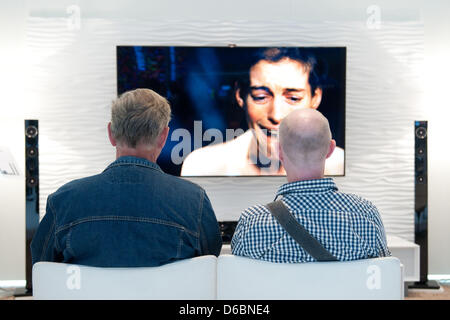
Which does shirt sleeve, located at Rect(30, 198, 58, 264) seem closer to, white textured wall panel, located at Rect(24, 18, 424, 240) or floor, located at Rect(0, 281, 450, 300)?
floor, located at Rect(0, 281, 450, 300)

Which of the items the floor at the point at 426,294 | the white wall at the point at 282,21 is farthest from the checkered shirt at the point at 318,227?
the white wall at the point at 282,21

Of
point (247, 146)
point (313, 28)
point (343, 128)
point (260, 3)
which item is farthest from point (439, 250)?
point (260, 3)

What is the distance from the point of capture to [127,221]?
1420 millimetres

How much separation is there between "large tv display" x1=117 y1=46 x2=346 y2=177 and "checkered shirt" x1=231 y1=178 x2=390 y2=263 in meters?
2.64

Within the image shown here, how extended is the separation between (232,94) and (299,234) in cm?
282

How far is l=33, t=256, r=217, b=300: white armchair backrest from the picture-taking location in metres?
1.27

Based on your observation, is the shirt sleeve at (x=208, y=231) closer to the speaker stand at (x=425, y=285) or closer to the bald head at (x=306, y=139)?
the bald head at (x=306, y=139)

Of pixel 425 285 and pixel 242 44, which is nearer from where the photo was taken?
pixel 425 285

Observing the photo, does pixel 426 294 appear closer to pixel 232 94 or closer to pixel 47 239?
pixel 232 94

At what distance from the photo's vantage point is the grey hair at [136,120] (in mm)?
1628

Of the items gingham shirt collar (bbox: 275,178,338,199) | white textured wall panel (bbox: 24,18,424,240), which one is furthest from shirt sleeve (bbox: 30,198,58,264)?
white textured wall panel (bbox: 24,18,424,240)

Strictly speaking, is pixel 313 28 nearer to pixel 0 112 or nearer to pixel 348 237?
pixel 0 112

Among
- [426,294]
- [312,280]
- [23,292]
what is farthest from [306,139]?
[23,292]

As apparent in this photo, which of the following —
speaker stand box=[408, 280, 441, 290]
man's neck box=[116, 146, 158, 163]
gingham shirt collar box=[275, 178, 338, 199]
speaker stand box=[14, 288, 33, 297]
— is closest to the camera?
gingham shirt collar box=[275, 178, 338, 199]
